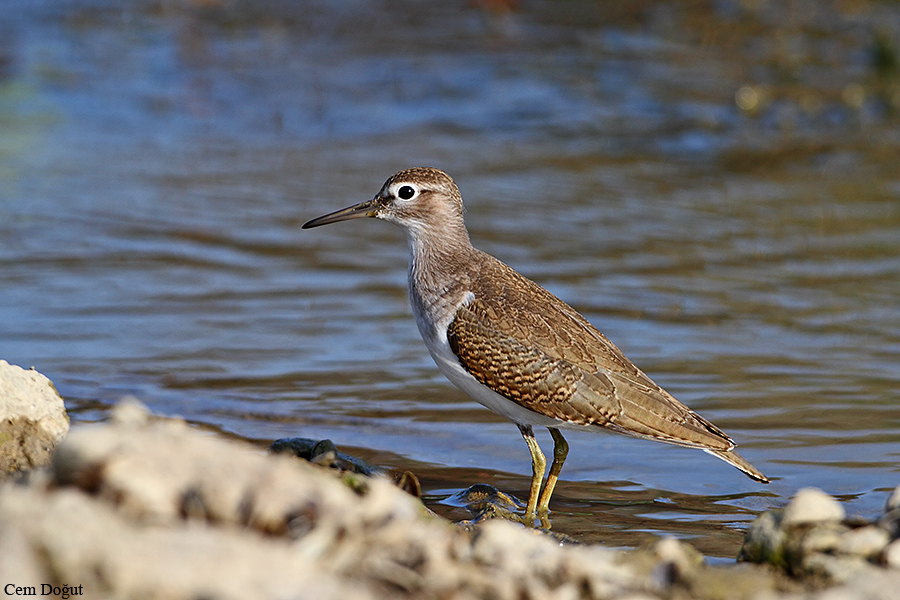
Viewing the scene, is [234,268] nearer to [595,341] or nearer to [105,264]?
[105,264]

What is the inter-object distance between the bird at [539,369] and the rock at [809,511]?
4.90 feet

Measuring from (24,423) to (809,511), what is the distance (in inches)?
135

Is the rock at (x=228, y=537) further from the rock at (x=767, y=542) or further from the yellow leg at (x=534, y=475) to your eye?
the yellow leg at (x=534, y=475)

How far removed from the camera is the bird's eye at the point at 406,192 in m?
7.00

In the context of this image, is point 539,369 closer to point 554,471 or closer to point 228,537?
point 554,471

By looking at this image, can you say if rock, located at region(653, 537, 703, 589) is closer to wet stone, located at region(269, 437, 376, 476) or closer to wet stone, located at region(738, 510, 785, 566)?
wet stone, located at region(738, 510, 785, 566)

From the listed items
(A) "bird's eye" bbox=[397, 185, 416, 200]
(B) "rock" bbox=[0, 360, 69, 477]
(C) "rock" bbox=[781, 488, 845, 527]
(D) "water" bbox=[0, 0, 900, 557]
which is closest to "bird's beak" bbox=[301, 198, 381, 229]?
(A) "bird's eye" bbox=[397, 185, 416, 200]

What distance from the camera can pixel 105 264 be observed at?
391 inches

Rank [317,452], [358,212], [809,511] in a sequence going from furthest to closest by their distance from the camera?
[358,212]
[317,452]
[809,511]

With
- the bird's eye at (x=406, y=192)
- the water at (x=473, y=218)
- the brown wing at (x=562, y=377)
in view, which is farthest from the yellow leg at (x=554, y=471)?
the bird's eye at (x=406, y=192)

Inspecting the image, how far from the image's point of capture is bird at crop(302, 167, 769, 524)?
6.19m

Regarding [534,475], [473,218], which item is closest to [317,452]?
[534,475]

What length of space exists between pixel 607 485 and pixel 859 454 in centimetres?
145

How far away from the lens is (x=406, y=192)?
702 cm
